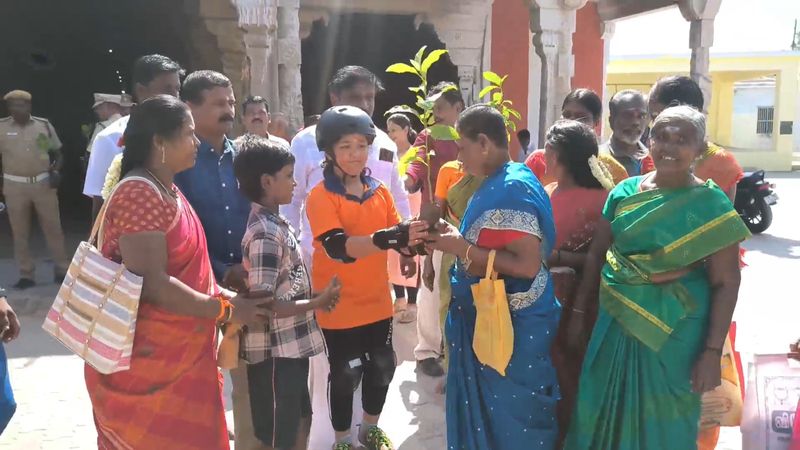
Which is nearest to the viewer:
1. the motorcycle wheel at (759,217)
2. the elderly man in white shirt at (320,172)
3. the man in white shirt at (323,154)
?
the elderly man in white shirt at (320,172)

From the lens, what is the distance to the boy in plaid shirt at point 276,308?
213 centimetres

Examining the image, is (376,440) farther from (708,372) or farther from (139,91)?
(139,91)

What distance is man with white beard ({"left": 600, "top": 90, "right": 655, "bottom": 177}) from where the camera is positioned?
287 centimetres

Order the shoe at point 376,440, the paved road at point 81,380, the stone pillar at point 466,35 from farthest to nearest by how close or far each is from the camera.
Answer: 1. the stone pillar at point 466,35
2. the paved road at point 81,380
3. the shoe at point 376,440

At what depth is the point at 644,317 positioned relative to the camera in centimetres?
203

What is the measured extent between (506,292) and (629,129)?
4.07ft

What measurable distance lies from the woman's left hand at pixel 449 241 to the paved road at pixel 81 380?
3.96 feet

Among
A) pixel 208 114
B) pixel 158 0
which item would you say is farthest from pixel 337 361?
pixel 158 0

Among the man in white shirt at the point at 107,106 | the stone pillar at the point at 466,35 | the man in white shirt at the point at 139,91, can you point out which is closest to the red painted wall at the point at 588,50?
the stone pillar at the point at 466,35

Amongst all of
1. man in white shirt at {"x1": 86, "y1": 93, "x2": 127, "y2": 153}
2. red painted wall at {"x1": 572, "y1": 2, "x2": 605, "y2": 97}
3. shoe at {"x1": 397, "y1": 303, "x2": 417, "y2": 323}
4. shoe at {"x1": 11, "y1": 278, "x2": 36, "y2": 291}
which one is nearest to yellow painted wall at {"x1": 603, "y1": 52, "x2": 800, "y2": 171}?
red painted wall at {"x1": 572, "y1": 2, "x2": 605, "y2": 97}

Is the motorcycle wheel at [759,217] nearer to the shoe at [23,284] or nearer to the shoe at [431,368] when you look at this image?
the shoe at [431,368]

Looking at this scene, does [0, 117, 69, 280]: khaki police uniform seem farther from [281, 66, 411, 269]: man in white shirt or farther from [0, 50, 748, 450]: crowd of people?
[0, 50, 748, 450]: crowd of people

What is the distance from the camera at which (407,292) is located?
5.41 meters

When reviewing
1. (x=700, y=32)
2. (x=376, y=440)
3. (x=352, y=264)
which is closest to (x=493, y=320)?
(x=352, y=264)
